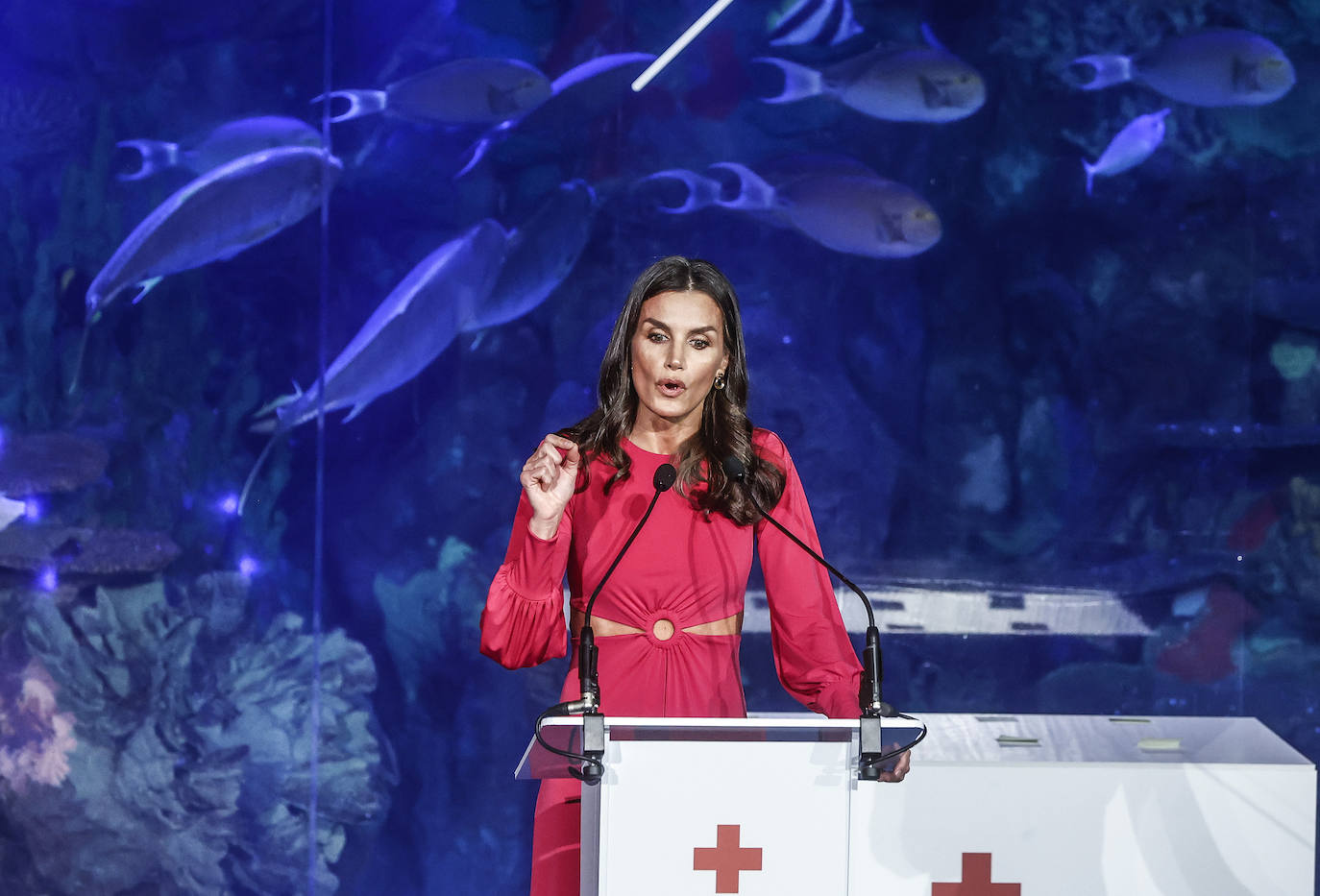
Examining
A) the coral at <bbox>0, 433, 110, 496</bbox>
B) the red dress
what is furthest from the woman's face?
the coral at <bbox>0, 433, 110, 496</bbox>

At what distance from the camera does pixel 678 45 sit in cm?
330

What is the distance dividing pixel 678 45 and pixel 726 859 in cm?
239

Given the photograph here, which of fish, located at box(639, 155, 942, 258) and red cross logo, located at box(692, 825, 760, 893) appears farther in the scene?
fish, located at box(639, 155, 942, 258)

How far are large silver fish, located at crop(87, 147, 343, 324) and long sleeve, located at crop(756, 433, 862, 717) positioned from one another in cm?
182

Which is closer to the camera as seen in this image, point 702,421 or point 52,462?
point 702,421

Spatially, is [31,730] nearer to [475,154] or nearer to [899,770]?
[475,154]

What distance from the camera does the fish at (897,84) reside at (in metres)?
3.30

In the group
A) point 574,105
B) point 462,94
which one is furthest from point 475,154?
point 574,105

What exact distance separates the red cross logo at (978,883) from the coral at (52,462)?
2.54 metres

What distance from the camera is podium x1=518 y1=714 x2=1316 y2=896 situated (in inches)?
57.4

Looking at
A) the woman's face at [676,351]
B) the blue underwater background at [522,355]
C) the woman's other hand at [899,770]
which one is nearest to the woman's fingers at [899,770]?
the woman's other hand at [899,770]

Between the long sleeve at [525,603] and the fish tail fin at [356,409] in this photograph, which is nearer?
the long sleeve at [525,603]

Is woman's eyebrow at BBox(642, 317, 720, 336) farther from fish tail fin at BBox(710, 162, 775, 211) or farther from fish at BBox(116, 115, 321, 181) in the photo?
fish at BBox(116, 115, 321, 181)

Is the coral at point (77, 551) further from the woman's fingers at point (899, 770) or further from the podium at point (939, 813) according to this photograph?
the woman's fingers at point (899, 770)
